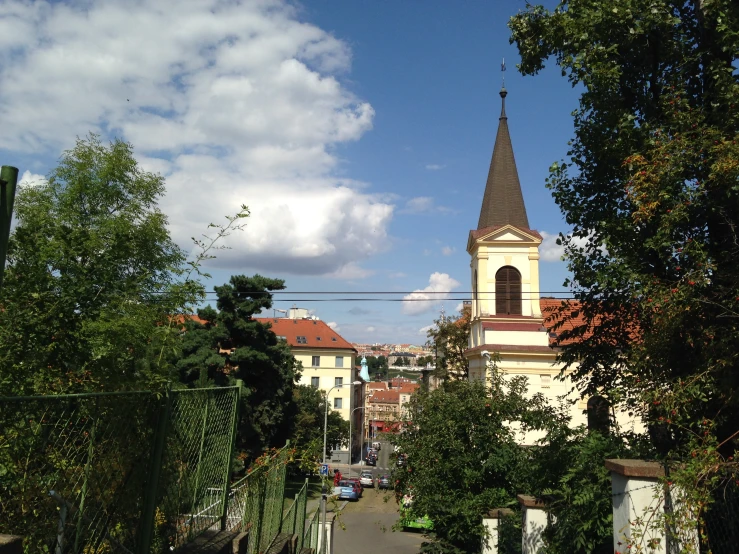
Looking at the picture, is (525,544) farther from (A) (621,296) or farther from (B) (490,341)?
(B) (490,341)

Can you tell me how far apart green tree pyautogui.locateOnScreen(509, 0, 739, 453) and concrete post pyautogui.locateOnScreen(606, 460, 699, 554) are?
0.71m

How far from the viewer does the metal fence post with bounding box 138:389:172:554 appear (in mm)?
3441

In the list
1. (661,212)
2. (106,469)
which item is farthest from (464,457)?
(106,469)

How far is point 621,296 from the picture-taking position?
8578mm

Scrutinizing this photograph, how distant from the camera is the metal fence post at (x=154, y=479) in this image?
344 cm

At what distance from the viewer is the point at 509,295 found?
30.1 meters

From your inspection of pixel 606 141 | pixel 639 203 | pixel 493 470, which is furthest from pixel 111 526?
pixel 493 470

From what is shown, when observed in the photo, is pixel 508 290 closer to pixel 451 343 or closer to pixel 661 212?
pixel 451 343

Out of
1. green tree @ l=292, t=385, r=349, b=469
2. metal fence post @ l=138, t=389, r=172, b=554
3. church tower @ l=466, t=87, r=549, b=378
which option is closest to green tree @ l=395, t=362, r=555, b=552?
metal fence post @ l=138, t=389, r=172, b=554

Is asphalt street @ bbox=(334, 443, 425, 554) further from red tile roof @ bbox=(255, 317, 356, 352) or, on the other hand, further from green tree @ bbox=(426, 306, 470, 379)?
red tile roof @ bbox=(255, 317, 356, 352)

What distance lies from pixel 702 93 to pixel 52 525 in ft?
27.4

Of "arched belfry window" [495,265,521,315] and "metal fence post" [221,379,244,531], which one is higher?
"arched belfry window" [495,265,521,315]

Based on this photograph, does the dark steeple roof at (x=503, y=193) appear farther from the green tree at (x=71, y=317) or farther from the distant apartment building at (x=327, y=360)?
the distant apartment building at (x=327, y=360)

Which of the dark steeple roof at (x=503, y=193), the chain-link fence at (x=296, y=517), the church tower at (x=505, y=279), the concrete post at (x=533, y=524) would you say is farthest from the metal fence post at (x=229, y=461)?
the dark steeple roof at (x=503, y=193)
